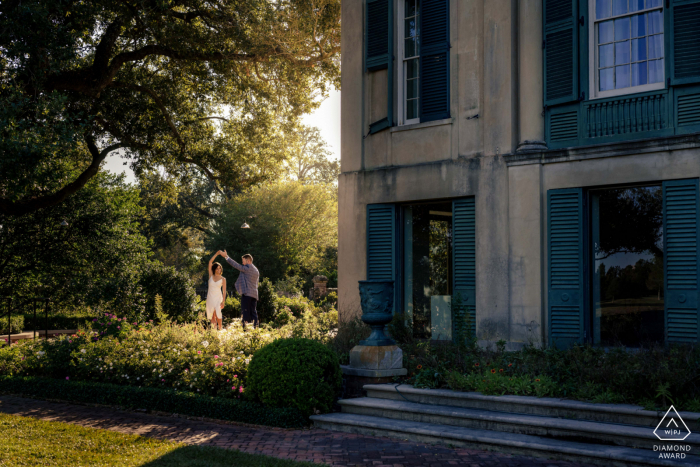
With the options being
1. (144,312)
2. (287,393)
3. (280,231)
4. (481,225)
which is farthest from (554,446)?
(280,231)

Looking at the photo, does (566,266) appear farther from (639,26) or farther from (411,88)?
(411,88)

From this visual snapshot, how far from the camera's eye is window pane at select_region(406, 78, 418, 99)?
443 inches

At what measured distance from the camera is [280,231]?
33.0m

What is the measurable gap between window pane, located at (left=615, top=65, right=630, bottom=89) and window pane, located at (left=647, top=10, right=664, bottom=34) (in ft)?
2.06

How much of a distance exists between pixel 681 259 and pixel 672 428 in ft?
12.4

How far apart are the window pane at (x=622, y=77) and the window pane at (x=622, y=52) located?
9 centimetres

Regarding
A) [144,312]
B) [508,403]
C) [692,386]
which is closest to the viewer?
[692,386]

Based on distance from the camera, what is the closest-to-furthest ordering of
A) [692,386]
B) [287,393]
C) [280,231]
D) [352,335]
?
[692,386] < [287,393] < [352,335] < [280,231]

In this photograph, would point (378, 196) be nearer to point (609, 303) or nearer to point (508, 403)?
point (609, 303)

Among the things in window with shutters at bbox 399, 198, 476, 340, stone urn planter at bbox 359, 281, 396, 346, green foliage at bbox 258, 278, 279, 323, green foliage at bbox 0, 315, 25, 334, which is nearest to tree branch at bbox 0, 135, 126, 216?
green foliage at bbox 0, 315, 25, 334

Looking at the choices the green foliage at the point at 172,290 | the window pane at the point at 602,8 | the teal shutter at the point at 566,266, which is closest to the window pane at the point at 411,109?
the teal shutter at the point at 566,266

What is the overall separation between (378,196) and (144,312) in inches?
333

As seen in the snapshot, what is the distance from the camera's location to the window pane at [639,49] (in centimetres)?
917

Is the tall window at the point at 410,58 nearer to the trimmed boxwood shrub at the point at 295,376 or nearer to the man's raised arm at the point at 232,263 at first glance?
the man's raised arm at the point at 232,263
